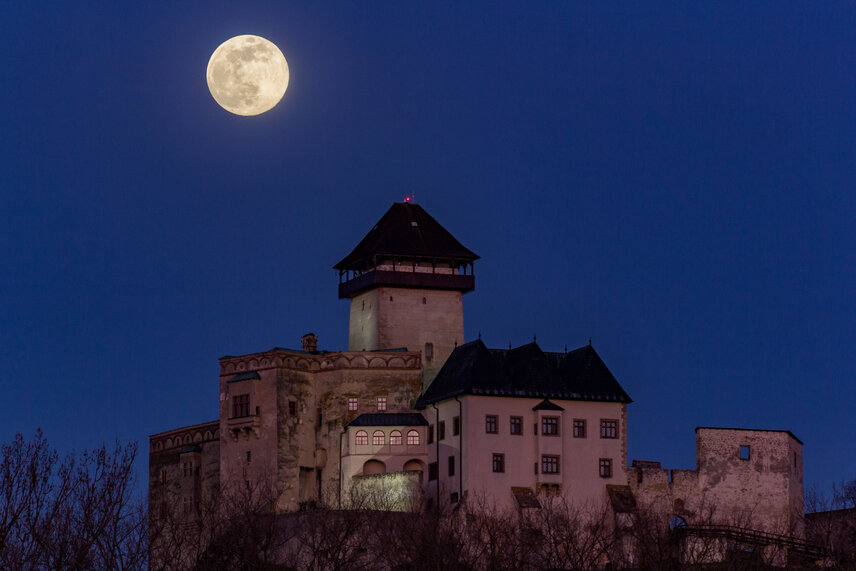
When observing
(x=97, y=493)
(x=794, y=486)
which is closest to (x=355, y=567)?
(x=97, y=493)

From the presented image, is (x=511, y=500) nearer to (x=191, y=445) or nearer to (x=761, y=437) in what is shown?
(x=761, y=437)

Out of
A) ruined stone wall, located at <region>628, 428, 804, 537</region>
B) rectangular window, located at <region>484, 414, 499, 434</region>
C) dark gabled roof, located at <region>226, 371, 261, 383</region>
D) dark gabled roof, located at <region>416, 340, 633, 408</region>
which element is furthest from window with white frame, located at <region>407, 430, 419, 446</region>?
ruined stone wall, located at <region>628, 428, 804, 537</region>

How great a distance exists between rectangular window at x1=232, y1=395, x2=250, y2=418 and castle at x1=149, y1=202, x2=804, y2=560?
0.11 metres

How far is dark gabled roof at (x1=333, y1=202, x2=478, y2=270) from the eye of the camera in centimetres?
11588

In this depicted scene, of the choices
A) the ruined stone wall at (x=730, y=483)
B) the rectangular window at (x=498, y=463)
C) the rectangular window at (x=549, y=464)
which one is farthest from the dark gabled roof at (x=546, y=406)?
the ruined stone wall at (x=730, y=483)

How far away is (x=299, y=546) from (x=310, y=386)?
646 inches

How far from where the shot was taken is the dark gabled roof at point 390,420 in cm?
10606

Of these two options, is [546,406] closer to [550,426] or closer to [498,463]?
[550,426]

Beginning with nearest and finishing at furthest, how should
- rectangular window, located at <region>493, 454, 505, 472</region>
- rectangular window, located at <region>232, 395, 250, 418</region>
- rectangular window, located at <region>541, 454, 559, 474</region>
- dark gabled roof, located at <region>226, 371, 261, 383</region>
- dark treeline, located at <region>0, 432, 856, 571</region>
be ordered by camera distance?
dark treeline, located at <region>0, 432, 856, 571</region>, rectangular window, located at <region>493, 454, 505, 472</region>, rectangular window, located at <region>541, 454, 559, 474</region>, rectangular window, located at <region>232, 395, 250, 418</region>, dark gabled roof, located at <region>226, 371, 261, 383</region>

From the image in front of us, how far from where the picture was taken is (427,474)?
105188 mm

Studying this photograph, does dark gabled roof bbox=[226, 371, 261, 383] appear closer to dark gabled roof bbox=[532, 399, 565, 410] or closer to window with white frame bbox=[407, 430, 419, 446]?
window with white frame bbox=[407, 430, 419, 446]

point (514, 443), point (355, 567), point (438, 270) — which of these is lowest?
point (355, 567)

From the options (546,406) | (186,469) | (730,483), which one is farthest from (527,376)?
(186,469)

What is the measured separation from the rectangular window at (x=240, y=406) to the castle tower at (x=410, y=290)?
9.98 m
